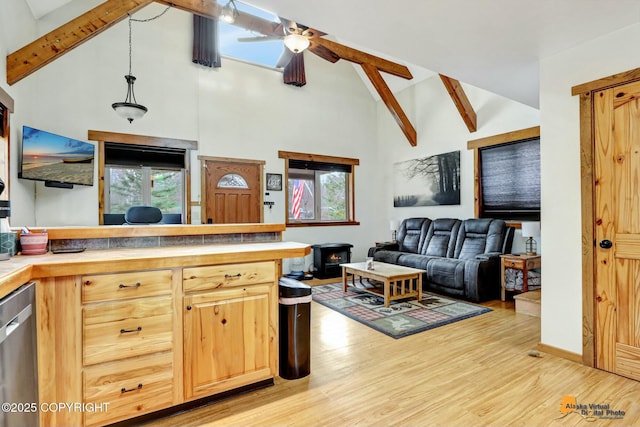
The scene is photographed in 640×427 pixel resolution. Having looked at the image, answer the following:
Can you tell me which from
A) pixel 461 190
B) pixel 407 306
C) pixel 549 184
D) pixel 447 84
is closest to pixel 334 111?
pixel 447 84

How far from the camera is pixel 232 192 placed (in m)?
5.71

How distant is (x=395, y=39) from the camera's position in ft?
7.98

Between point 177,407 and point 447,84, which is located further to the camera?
point 447,84

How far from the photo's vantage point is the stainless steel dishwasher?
1.16m

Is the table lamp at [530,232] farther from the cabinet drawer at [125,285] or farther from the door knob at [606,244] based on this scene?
the cabinet drawer at [125,285]

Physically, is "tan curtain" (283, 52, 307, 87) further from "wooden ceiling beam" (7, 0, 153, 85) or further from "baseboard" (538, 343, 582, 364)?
"baseboard" (538, 343, 582, 364)

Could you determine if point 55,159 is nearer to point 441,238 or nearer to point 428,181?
point 441,238

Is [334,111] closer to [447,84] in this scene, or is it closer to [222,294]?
[447,84]

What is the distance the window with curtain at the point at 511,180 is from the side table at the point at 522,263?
75 cm

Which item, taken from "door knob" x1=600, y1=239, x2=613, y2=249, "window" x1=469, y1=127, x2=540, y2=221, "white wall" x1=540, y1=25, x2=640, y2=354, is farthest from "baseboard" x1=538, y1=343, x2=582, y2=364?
"window" x1=469, y1=127, x2=540, y2=221

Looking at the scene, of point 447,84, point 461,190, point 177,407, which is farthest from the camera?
point 461,190

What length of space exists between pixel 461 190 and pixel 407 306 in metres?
2.65

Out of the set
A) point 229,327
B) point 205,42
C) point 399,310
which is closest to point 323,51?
point 205,42

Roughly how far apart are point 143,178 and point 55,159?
1.31 metres
